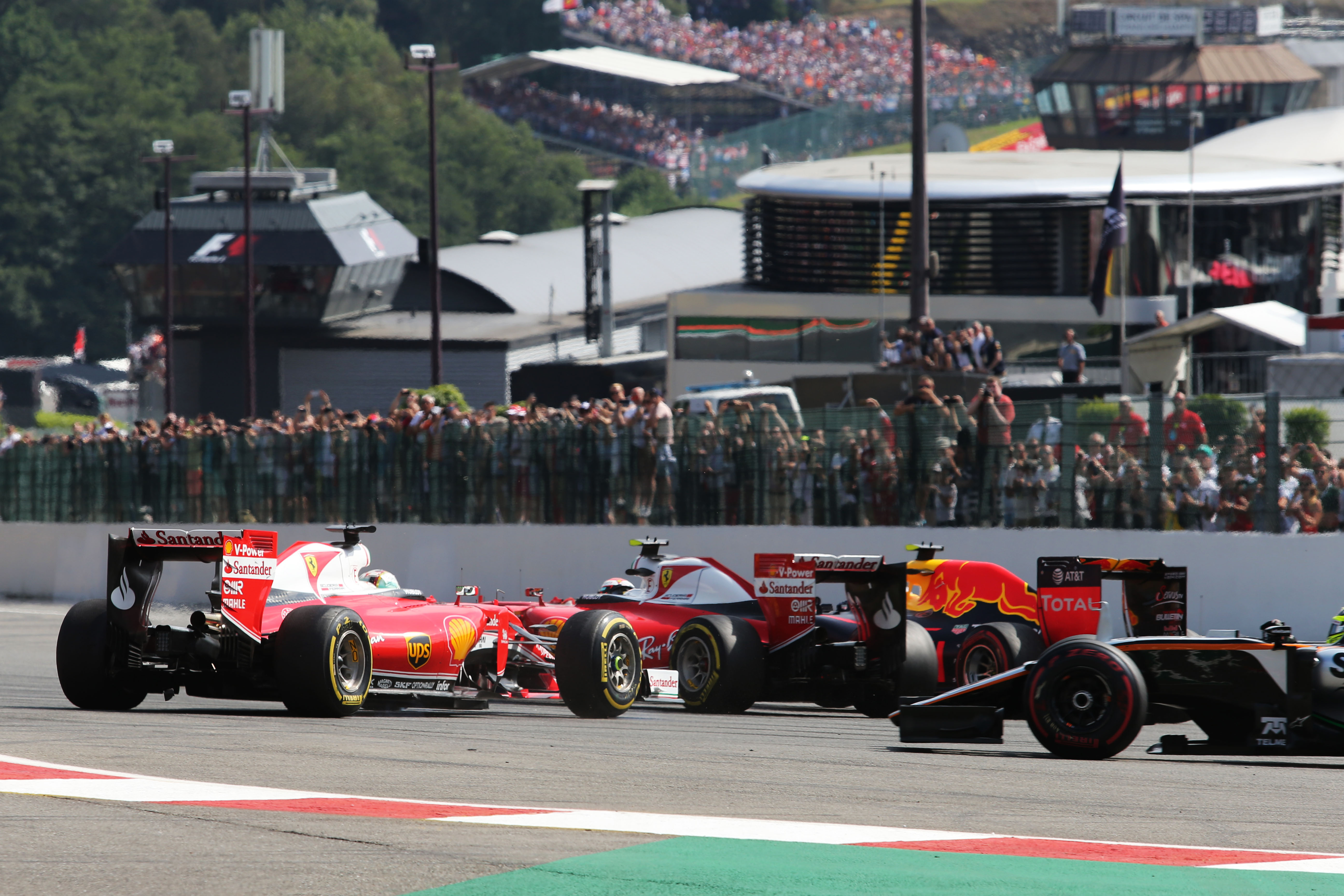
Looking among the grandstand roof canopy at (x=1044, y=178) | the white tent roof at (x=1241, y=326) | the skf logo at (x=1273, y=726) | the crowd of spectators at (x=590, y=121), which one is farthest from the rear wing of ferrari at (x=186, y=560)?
the crowd of spectators at (x=590, y=121)

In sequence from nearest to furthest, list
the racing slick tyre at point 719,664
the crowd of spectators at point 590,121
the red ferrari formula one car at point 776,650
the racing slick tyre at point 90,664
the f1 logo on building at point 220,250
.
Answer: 1. the racing slick tyre at point 90,664
2. the red ferrari formula one car at point 776,650
3. the racing slick tyre at point 719,664
4. the f1 logo on building at point 220,250
5. the crowd of spectators at point 590,121

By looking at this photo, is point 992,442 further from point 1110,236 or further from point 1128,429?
point 1110,236

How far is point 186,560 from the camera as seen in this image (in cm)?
1234

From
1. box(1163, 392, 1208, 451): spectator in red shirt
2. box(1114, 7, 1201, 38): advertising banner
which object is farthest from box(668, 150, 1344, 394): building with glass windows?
box(1114, 7, 1201, 38): advertising banner

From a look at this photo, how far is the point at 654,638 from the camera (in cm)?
1444

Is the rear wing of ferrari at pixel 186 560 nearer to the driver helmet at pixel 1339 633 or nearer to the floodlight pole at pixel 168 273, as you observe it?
the driver helmet at pixel 1339 633

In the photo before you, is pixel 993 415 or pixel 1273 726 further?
pixel 993 415

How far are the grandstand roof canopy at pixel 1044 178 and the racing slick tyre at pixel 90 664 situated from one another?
25690 millimetres

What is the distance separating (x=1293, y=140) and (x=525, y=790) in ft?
165

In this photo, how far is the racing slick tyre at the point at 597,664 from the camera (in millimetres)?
12695

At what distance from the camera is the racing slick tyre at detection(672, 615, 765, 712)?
13305mm

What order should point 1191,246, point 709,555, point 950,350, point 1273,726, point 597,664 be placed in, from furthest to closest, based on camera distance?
1. point 1191,246
2. point 950,350
3. point 709,555
4. point 597,664
5. point 1273,726

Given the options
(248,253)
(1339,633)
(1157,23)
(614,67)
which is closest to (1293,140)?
(1157,23)

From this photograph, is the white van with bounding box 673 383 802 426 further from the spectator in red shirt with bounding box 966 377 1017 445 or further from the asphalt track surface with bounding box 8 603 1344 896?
the asphalt track surface with bounding box 8 603 1344 896
